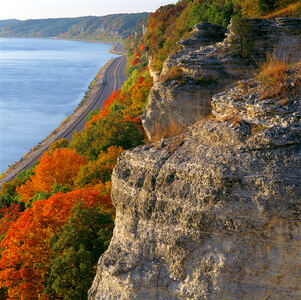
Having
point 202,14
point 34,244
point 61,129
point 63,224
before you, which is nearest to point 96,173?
point 63,224

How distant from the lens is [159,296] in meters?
10.5

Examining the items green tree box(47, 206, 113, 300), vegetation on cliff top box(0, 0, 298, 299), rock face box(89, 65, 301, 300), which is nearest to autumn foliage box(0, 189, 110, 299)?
vegetation on cliff top box(0, 0, 298, 299)

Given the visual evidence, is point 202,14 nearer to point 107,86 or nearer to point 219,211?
point 219,211

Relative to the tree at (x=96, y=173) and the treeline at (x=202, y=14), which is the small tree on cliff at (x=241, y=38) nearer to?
the treeline at (x=202, y=14)

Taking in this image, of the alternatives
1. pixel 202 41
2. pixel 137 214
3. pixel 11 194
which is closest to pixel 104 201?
pixel 137 214

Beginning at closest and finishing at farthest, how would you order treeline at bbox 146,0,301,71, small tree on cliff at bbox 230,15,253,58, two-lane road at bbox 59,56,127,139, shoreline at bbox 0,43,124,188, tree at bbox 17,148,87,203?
small tree on cliff at bbox 230,15,253,58 → tree at bbox 17,148,87,203 → treeline at bbox 146,0,301,71 → shoreline at bbox 0,43,124,188 → two-lane road at bbox 59,56,127,139

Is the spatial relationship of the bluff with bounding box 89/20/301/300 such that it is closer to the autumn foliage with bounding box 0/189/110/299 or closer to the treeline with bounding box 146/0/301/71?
the autumn foliage with bounding box 0/189/110/299

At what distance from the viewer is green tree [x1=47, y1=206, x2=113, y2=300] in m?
16.9

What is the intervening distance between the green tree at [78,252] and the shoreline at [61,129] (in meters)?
34.4

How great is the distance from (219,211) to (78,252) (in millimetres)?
10086

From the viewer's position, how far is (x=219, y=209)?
30.9ft

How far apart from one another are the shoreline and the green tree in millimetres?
34389

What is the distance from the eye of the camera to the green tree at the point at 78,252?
16.9 metres

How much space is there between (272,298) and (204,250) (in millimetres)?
2230
